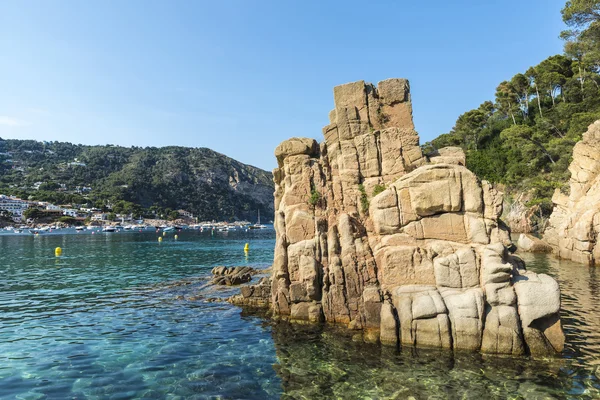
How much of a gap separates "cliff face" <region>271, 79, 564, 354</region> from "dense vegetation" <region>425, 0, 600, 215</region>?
43266 mm

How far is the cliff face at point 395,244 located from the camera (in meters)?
14.0

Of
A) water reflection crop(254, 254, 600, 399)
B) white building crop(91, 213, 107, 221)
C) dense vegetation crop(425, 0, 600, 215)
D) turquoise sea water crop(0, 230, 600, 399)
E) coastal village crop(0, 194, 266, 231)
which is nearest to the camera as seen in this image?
water reflection crop(254, 254, 600, 399)

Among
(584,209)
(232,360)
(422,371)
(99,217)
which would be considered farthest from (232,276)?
(99,217)

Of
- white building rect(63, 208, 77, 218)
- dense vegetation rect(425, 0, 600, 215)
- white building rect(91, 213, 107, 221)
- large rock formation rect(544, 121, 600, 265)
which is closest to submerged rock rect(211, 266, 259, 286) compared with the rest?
large rock formation rect(544, 121, 600, 265)

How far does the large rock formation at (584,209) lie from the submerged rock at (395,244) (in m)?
22.3

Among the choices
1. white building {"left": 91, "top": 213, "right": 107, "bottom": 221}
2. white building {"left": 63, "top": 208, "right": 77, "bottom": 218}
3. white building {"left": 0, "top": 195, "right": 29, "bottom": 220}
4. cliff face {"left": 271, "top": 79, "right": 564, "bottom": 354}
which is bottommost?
cliff face {"left": 271, "top": 79, "right": 564, "bottom": 354}

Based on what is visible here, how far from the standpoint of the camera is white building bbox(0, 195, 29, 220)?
536 feet

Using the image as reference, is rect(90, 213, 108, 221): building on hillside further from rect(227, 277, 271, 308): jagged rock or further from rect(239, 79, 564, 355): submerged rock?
rect(239, 79, 564, 355): submerged rock

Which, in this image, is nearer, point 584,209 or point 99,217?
point 584,209

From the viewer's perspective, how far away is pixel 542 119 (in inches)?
2901

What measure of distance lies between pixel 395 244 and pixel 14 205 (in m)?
206

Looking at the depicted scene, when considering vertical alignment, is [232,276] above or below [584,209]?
below

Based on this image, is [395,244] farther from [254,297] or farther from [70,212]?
[70,212]

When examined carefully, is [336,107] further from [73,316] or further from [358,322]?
[73,316]
